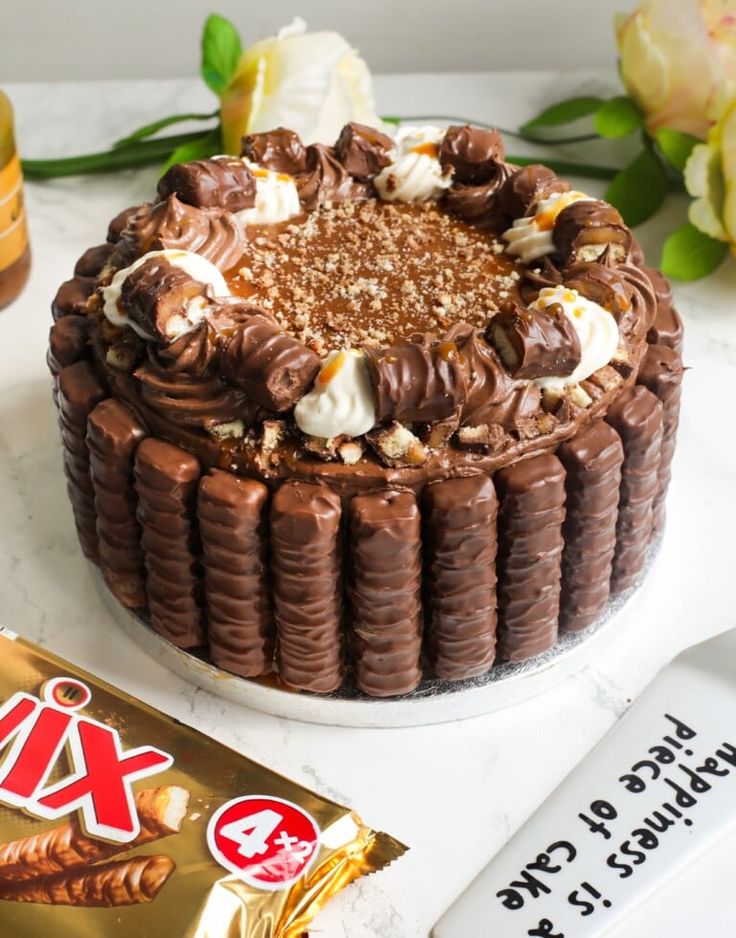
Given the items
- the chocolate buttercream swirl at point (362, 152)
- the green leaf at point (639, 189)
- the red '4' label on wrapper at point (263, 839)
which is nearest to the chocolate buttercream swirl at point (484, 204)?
the chocolate buttercream swirl at point (362, 152)

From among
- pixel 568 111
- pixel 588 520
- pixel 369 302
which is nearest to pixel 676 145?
pixel 568 111

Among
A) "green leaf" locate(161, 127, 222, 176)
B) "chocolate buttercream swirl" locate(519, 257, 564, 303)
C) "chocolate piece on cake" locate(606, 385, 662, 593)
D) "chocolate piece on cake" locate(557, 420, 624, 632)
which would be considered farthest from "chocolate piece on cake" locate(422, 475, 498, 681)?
"green leaf" locate(161, 127, 222, 176)

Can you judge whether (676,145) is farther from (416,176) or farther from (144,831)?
(144,831)

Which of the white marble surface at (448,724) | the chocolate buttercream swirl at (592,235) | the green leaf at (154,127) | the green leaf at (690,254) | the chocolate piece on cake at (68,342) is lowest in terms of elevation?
the white marble surface at (448,724)

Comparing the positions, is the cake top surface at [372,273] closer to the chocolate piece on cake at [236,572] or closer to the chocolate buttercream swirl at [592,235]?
the chocolate buttercream swirl at [592,235]

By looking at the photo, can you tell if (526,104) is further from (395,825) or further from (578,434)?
(395,825)

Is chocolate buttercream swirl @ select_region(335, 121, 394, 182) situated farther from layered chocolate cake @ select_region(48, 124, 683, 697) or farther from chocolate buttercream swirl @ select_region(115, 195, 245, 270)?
chocolate buttercream swirl @ select_region(115, 195, 245, 270)
